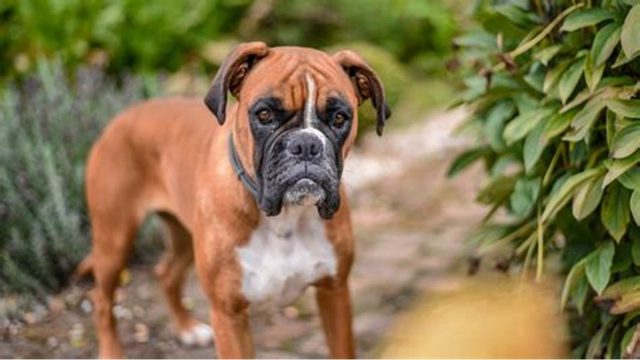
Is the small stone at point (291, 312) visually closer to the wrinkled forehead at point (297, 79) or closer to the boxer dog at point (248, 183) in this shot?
the boxer dog at point (248, 183)

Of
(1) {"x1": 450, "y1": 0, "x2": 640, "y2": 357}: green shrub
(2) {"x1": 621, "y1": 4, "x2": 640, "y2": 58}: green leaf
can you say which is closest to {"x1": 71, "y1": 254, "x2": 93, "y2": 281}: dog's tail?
(1) {"x1": 450, "y1": 0, "x2": 640, "y2": 357}: green shrub

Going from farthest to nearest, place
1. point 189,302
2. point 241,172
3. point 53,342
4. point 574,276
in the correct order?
1. point 189,302
2. point 53,342
3. point 574,276
4. point 241,172

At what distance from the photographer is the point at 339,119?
3.53m

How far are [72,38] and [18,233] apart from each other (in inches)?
89.7

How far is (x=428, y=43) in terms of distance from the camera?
9094 millimetres

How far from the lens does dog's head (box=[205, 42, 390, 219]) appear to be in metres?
3.45

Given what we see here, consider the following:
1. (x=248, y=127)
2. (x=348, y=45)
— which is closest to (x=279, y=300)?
(x=248, y=127)

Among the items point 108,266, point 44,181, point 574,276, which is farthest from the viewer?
point 44,181

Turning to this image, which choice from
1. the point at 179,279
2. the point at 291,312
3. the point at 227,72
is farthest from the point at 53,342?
the point at 227,72

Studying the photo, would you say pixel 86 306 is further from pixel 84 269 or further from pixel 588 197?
pixel 588 197

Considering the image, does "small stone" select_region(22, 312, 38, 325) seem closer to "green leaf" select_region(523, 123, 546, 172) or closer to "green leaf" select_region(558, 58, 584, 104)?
"green leaf" select_region(523, 123, 546, 172)

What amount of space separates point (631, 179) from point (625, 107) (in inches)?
8.9

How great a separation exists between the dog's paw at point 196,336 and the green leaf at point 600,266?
5.80 ft

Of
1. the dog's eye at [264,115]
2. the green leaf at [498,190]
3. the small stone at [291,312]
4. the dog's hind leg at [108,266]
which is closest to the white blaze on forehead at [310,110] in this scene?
the dog's eye at [264,115]
